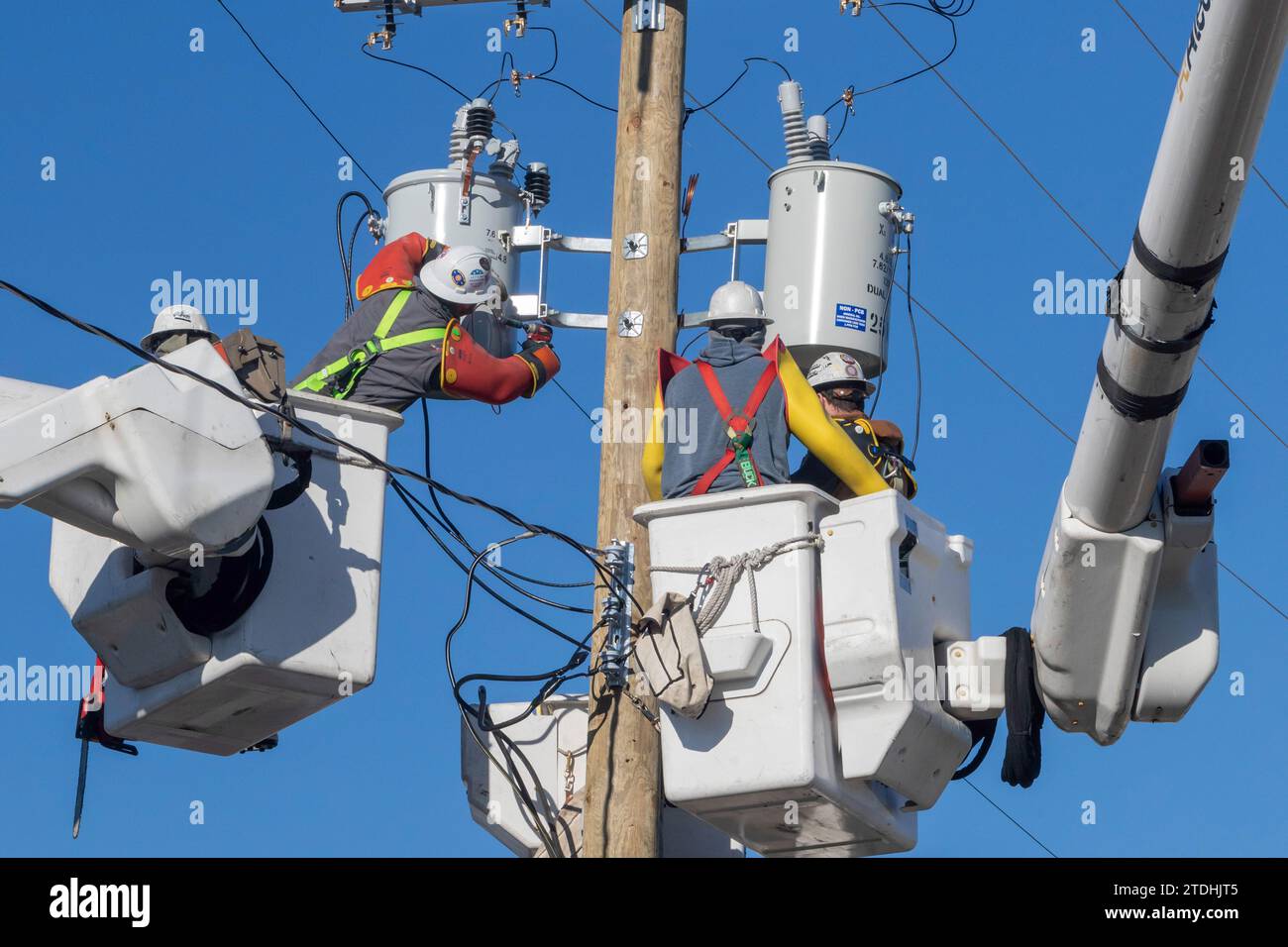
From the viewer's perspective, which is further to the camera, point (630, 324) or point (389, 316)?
point (389, 316)

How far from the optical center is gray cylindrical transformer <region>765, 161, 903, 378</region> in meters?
10.9

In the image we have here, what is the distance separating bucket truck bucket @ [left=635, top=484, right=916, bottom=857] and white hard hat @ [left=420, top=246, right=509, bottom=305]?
5.57 feet

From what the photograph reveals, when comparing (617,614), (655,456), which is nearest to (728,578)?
(617,614)

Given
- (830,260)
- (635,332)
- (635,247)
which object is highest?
(830,260)

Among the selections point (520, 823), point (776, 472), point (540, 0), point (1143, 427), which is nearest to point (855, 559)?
point (776, 472)

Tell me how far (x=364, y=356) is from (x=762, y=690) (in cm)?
251

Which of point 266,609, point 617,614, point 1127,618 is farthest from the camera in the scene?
point 617,614

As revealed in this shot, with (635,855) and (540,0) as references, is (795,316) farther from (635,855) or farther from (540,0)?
(635,855)

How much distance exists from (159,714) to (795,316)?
139 inches

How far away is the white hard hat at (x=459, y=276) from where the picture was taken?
10.4 m

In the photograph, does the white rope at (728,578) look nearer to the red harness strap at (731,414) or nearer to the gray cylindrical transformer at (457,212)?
the red harness strap at (731,414)

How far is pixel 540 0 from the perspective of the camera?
37.1 ft

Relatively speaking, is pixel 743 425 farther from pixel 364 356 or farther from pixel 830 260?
pixel 830 260

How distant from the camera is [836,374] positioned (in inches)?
411
